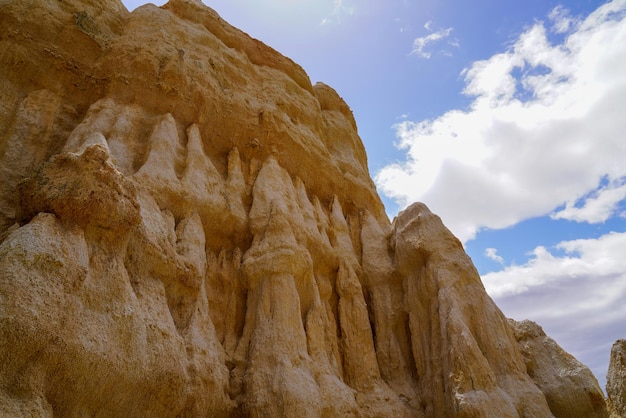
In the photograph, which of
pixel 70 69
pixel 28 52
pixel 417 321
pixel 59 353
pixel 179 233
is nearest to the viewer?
pixel 59 353

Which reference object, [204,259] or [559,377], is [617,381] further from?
[204,259]

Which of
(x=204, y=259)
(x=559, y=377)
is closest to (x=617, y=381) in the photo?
(x=559, y=377)

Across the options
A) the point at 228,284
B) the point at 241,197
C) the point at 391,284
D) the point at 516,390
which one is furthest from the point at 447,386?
the point at 241,197

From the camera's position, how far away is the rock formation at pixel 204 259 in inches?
244

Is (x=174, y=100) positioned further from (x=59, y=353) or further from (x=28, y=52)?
(x=59, y=353)

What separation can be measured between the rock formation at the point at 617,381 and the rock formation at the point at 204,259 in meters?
0.36

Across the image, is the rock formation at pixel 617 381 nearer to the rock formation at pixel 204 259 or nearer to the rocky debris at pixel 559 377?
the rocky debris at pixel 559 377

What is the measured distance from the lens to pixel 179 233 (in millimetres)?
9648

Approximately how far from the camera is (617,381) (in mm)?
12016

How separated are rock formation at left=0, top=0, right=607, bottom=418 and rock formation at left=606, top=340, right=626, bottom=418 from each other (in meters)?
0.36

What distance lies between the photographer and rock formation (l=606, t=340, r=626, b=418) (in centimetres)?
1166

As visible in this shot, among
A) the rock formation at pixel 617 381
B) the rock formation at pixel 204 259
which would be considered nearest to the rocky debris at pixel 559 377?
the rock formation at pixel 204 259

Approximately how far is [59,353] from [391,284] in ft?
36.1

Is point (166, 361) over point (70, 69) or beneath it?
beneath
